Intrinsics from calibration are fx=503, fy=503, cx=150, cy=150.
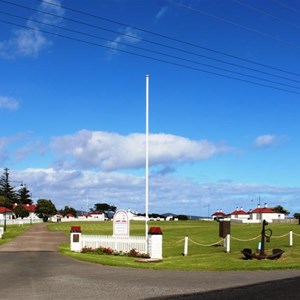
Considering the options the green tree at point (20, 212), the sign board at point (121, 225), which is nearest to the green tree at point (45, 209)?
the green tree at point (20, 212)

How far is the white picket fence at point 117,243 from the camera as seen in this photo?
26.3 meters

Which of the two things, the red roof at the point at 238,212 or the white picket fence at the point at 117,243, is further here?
the red roof at the point at 238,212

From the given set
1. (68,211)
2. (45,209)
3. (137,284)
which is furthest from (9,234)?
(68,211)

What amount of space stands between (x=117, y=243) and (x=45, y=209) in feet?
394

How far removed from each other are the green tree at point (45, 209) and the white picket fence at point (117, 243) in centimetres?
11632

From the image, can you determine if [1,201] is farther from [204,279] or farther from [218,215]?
[204,279]

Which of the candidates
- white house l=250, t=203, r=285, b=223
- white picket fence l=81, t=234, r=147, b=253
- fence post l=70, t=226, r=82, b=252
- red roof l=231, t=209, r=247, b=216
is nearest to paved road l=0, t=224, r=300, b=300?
white picket fence l=81, t=234, r=147, b=253

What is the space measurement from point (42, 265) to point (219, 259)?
776 cm

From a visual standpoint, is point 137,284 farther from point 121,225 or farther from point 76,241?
point 76,241

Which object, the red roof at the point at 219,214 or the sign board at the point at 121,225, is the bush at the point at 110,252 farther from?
the red roof at the point at 219,214

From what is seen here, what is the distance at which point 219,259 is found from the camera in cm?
2253

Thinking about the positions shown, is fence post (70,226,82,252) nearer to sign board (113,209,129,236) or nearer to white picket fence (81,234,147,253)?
white picket fence (81,234,147,253)

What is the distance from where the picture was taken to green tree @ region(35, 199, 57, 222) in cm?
14375

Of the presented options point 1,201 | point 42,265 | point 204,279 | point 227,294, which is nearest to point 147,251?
point 42,265
